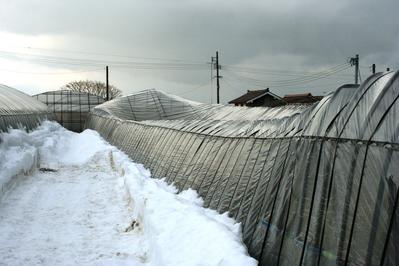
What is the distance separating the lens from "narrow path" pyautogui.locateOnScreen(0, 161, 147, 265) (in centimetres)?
786

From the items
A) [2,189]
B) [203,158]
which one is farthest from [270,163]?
[2,189]

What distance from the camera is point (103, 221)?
10.2 metres

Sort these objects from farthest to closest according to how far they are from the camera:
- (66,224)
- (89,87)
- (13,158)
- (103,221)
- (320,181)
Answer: (89,87)
(13,158)
(103,221)
(66,224)
(320,181)

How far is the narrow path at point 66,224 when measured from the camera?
7.86 meters

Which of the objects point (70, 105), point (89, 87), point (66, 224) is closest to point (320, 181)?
point (66, 224)

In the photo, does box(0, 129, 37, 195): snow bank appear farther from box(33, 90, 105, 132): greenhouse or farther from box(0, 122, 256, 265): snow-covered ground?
box(33, 90, 105, 132): greenhouse

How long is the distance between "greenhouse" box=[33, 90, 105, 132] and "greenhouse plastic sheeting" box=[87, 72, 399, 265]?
131 ft

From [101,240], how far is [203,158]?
119 inches

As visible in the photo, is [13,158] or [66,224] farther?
[13,158]

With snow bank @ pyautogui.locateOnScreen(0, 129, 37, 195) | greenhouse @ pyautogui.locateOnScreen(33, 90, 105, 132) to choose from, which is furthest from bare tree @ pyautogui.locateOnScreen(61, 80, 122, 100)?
snow bank @ pyautogui.locateOnScreen(0, 129, 37, 195)

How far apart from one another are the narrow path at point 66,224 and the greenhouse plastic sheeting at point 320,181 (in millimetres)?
2123

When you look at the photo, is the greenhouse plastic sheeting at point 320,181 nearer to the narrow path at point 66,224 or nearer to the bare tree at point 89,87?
the narrow path at point 66,224

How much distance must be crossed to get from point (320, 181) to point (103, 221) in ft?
20.5

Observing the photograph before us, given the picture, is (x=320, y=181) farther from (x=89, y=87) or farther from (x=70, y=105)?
(x=89, y=87)
